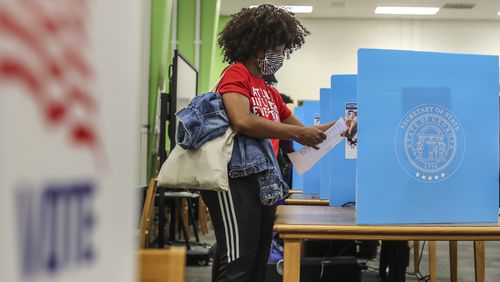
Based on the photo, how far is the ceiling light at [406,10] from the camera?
25.4ft

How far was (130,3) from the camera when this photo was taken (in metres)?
0.34

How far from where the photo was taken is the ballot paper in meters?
1.55

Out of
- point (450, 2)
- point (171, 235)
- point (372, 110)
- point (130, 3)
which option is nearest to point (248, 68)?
point (372, 110)

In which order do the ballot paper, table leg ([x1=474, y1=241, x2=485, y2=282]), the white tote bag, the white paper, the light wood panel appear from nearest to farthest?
the light wood panel → the white tote bag → the ballot paper → table leg ([x1=474, y1=241, x2=485, y2=282]) → the white paper

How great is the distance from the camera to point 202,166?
1.29 m

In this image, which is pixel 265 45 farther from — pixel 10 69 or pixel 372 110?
pixel 10 69

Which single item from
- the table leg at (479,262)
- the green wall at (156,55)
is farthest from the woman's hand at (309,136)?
the green wall at (156,55)

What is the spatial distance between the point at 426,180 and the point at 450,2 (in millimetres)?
6703

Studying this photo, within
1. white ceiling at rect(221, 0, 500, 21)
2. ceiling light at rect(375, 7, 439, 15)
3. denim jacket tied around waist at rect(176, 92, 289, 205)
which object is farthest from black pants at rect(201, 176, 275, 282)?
ceiling light at rect(375, 7, 439, 15)

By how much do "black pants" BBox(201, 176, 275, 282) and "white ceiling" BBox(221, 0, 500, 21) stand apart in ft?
19.8

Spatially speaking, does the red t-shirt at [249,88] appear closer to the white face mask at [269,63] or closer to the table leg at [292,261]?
the white face mask at [269,63]

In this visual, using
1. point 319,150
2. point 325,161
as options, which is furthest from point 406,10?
point 319,150

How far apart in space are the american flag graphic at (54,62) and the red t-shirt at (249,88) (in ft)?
3.34

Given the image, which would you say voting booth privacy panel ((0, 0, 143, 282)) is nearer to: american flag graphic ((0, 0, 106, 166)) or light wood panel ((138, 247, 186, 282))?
american flag graphic ((0, 0, 106, 166))
